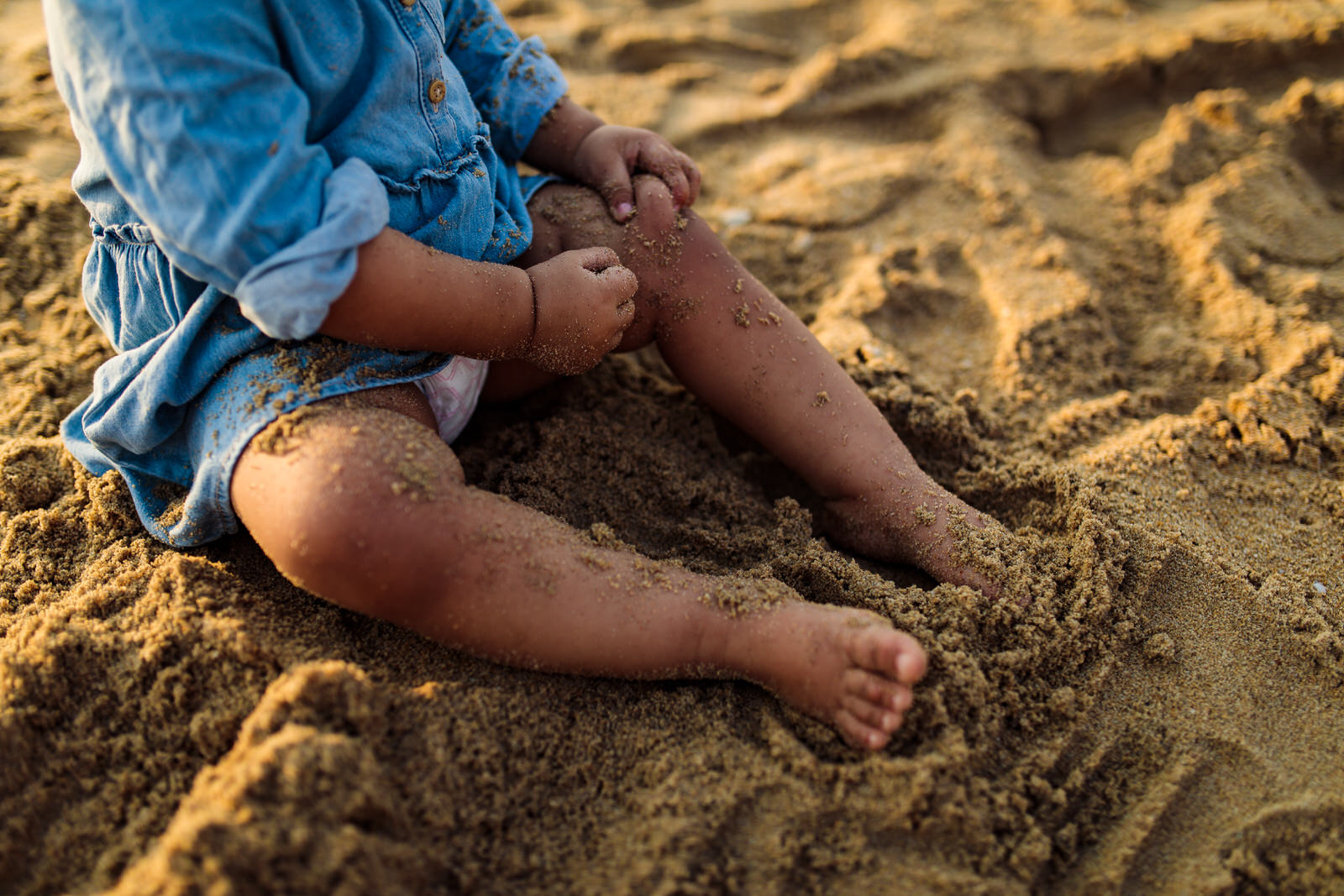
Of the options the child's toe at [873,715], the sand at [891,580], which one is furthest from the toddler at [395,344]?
the sand at [891,580]

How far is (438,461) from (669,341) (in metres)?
0.52

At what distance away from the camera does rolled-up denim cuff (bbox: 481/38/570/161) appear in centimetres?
170

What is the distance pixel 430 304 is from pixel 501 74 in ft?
2.28

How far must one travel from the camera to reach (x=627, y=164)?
1.67 m

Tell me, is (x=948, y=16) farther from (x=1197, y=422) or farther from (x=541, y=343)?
(x=541, y=343)

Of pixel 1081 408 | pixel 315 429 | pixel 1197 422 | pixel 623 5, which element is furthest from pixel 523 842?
pixel 623 5

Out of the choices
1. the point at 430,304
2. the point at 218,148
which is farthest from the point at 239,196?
the point at 430,304

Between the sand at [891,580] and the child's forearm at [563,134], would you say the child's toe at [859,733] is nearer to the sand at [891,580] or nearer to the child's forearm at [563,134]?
the sand at [891,580]

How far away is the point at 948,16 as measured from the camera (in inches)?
109

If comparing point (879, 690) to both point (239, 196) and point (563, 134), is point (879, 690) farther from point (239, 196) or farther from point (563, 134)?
point (563, 134)

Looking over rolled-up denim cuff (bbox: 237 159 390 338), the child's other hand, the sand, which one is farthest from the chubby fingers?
rolled-up denim cuff (bbox: 237 159 390 338)

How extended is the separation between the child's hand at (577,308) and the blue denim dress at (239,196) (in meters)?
0.16

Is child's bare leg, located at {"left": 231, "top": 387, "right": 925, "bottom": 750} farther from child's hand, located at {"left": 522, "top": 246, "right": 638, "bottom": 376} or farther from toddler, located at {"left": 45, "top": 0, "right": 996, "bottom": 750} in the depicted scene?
child's hand, located at {"left": 522, "top": 246, "right": 638, "bottom": 376}

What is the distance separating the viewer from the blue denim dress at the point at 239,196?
1082 mm
